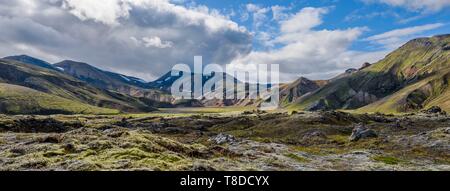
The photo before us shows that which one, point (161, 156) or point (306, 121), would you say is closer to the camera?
point (161, 156)

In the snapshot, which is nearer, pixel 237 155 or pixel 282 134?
pixel 237 155

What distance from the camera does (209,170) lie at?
34062 millimetres
